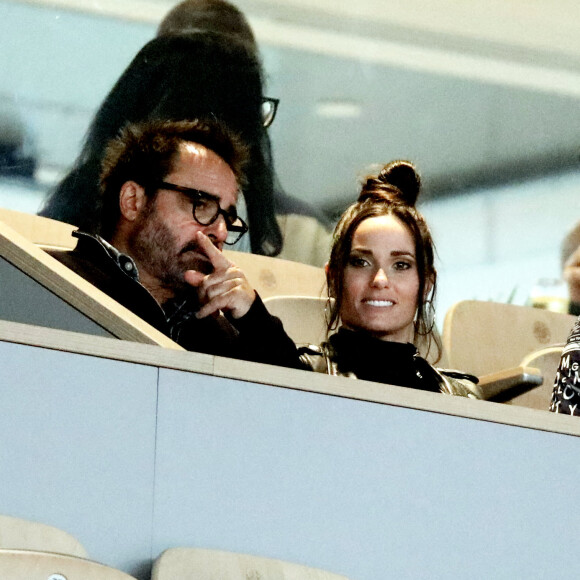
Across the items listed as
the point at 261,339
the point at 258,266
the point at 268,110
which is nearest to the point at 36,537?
the point at 261,339

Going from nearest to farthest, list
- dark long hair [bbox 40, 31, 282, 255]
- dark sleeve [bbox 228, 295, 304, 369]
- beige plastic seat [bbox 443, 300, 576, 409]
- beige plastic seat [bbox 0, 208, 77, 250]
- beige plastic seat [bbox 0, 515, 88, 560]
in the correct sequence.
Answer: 1. beige plastic seat [bbox 0, 515, 88, 560]
2. dark sleeve [bbox 228, 295, 304, 369]
3. beige plastic seat [bbox 0, 208, 77, 250]
4. beige plastic seat [bbox 443, 300, 576, 409]
5. dark long hair [bbox 40, 31, 282, 255]

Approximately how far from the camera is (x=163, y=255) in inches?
77.0

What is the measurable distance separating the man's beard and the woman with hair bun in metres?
0.23

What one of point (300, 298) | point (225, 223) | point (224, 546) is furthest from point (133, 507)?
point (300, 298)

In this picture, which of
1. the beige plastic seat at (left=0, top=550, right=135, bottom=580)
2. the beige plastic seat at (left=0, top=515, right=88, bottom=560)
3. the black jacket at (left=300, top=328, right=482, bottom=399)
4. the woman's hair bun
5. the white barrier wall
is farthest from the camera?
the woman's hair bun

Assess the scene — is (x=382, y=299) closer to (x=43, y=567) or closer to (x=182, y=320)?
(x=182, y=320)

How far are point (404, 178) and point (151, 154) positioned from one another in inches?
→ 18.0

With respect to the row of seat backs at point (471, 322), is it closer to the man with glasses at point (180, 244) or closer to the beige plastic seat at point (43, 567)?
the man with glasses at point (180, 244)

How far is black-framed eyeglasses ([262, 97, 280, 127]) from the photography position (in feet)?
11.7

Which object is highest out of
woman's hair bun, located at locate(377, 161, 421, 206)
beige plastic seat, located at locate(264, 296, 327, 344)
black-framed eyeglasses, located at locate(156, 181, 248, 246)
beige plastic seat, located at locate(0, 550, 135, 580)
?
woman's hair bun, located at locate(377, 161, 421, 206)

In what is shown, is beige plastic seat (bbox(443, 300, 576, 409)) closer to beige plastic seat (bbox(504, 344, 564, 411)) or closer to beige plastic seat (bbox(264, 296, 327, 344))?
beige plastic seat (bbox(504, 344, 564, 411))

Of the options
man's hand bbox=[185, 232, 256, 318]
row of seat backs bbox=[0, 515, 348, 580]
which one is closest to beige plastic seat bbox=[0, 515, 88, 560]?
row of seat backs bbox=[0, 515, 348, 580]

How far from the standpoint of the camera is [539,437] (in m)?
1.27

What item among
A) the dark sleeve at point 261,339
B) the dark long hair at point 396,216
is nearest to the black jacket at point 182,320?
the dark sleeve at point 261,339
